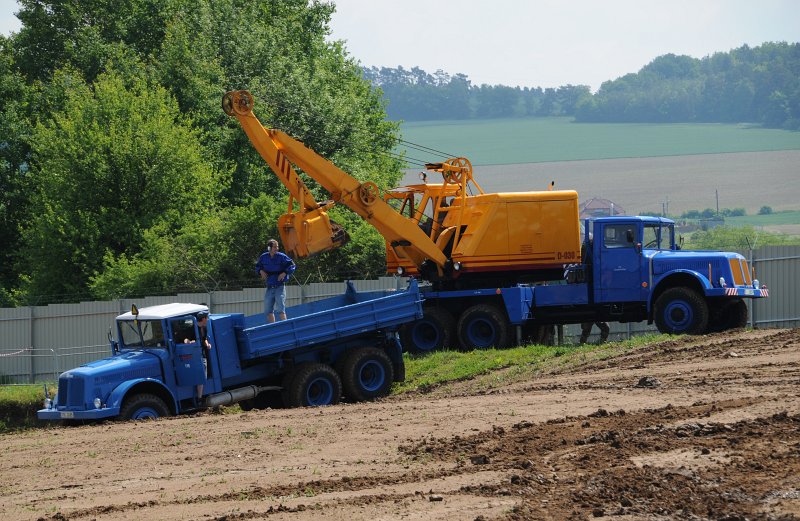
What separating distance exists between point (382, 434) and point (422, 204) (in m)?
11.4

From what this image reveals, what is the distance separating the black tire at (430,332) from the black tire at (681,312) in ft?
13.9

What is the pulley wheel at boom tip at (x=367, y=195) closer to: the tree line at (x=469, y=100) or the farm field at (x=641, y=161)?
the farm field at (x=641, y=161)

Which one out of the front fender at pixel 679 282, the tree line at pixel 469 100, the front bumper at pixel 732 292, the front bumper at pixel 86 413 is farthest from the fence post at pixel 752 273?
the tree line at pixel 469 100

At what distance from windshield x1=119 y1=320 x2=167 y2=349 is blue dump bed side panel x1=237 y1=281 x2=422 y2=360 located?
136cm

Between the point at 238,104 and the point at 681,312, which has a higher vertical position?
the point at 238,104

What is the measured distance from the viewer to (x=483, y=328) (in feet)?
79.0

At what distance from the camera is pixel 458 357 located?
74.7ft

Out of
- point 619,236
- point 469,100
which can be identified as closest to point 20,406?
point 619,236

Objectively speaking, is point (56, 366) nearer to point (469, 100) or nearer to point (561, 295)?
point (561, 295)

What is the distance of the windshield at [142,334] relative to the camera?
18.6 meters

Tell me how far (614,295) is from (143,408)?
32.7 ft

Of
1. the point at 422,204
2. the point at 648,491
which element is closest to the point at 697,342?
the point at 422,204

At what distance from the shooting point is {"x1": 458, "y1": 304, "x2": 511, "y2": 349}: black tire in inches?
935

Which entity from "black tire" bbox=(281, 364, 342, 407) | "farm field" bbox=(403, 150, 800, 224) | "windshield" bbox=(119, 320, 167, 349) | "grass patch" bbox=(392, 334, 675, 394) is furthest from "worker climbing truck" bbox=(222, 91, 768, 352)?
"farm field" bbox=(403, 150, 800, 224)
